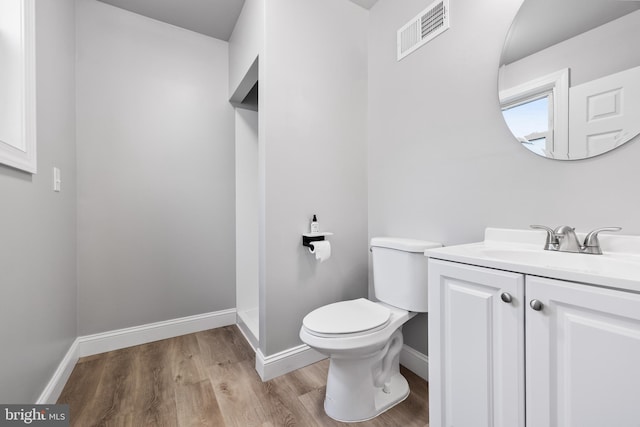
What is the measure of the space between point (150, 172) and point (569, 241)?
2.50 metres

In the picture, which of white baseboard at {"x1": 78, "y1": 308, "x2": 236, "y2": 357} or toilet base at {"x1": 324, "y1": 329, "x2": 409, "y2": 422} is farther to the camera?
white baseboard at {"x1": 78, "y1": 308, "x2": 236, "y2": 357}

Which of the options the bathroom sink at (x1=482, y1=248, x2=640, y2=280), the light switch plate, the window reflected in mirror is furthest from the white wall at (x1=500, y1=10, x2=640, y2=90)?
the light switch plate

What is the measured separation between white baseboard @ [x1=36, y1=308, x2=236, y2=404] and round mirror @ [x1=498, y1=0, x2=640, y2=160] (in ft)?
7.98

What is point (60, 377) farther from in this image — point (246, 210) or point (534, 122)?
point (534, 122)

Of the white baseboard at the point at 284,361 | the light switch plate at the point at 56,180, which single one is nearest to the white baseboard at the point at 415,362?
the white baseboard at the point at 284,361

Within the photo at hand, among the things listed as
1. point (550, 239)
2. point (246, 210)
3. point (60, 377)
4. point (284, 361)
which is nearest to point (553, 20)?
point (550, 239)

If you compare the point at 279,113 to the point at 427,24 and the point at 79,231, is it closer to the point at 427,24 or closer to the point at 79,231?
the point at 427,24

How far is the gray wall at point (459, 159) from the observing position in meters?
0.99

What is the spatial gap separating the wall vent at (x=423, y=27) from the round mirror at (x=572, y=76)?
41cm

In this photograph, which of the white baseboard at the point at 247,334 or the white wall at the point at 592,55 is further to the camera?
the white baseboard at the point at 247,334

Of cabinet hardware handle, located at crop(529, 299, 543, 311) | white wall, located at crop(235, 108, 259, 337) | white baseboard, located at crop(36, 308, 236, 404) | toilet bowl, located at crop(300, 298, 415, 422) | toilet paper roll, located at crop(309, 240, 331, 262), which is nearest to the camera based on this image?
cabinet hardware handle, located at crop(529, 299, 543, 311)

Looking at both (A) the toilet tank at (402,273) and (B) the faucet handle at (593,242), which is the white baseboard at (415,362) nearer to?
(A) the toilet tank at (402,273)

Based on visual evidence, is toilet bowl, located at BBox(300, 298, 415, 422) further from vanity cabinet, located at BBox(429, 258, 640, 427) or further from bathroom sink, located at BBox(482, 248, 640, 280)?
bathroom sink, located at BBox(482, 248, 640, 280)

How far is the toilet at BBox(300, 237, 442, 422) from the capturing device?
1.22 meters
